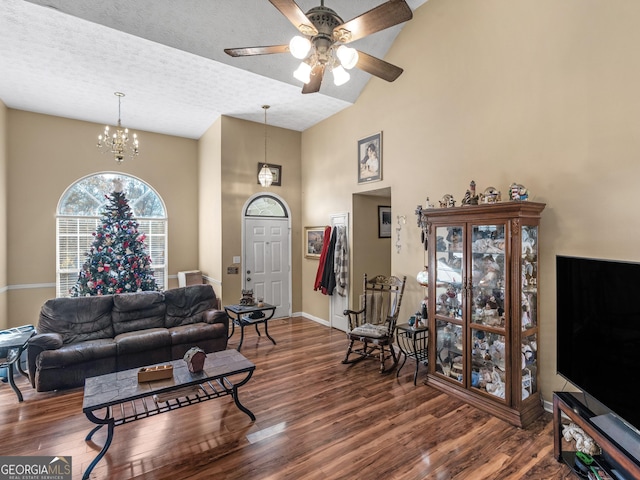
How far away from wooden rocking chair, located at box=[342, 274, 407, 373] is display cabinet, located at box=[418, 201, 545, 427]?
0.55 m

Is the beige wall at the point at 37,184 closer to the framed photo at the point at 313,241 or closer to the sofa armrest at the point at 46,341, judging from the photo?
the sofa armrest at the point at 46,341

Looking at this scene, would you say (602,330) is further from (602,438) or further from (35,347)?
(35,347)

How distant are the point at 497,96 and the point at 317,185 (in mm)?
3480

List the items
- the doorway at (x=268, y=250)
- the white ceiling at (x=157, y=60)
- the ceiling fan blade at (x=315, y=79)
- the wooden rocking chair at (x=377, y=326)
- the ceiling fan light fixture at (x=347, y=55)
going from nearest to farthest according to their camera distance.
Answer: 1. the ceiling fan light fixture at (x=347, y=55)
2. the ceiling fan blade at (x=315, y=79)
3. the white ceiling at (x=157, y=60)
4. the wooden rocking chair at (x=377, y=326)
5. the doorway at (x=268, y=250)

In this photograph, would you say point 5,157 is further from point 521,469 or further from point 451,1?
point 521,469

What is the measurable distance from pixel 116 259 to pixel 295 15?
4.59 metres

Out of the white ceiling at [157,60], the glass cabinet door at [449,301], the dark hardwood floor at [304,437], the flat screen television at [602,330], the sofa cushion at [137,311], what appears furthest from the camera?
the sofa cushion at [137,311]

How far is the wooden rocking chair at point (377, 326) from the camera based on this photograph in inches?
151

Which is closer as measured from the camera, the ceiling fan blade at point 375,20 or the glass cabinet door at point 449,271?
the ceiling fan blade at point 375,20

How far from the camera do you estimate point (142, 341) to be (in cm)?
369

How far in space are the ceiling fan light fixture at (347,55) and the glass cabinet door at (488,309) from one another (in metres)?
1.88

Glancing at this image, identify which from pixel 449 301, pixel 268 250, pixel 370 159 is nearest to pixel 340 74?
pixel 370 159

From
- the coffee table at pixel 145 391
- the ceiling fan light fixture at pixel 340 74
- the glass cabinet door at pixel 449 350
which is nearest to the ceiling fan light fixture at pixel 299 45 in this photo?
the ceiling fan light fixture at pixel 340 74

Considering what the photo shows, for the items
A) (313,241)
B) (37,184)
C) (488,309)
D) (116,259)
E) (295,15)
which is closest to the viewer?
(295,15)
